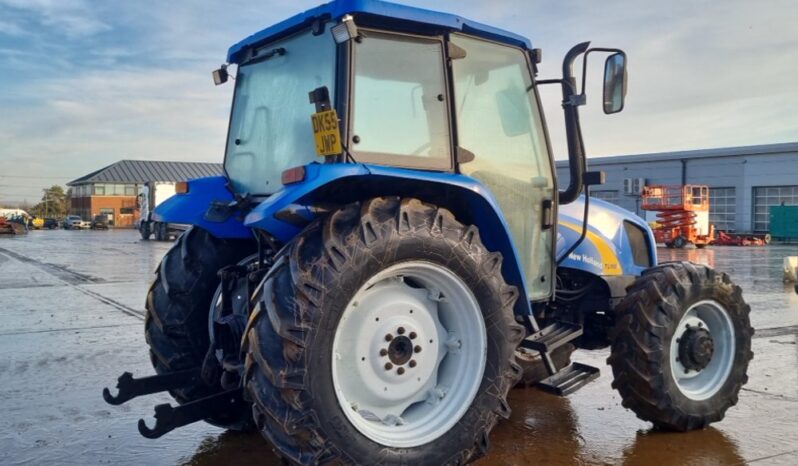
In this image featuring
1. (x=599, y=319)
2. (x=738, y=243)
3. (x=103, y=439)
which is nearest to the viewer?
(x=103, y=439)

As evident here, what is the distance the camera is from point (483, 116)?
176 inches

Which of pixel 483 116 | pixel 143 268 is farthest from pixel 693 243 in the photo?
pixel 483 116

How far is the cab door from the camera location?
437 centimetres

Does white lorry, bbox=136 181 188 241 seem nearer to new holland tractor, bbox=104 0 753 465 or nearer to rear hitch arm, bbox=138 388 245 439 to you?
new holland tractor, bbox=104 0 753 465

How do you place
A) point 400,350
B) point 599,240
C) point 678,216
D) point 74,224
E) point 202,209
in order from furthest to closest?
point 74,224 → point 678,216 → point 599,240 → point 202,209 → point 400,350

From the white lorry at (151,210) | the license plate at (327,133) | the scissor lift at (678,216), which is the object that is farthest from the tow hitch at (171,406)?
the white lorry at (151,210)

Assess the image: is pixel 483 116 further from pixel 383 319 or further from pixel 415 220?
pixel 383 319

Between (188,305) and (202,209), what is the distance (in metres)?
0.68

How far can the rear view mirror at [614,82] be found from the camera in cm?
452

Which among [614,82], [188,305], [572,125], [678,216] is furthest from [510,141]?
[678,216]

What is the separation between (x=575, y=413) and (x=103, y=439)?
138 inches

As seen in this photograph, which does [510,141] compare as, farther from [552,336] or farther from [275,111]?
[275,111]

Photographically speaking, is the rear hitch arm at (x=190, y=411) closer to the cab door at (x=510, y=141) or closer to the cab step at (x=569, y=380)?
the cab door at (x=510, y=141)

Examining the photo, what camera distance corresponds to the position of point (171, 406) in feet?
13.1
